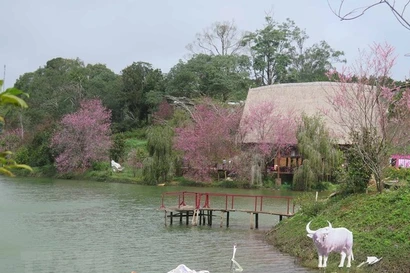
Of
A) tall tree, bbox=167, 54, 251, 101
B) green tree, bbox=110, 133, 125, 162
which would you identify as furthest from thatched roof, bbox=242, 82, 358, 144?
green tree, bbox=110, 133, 125, 162

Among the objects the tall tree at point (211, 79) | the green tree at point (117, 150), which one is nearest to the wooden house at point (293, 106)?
the tall tree at point (211, 79)

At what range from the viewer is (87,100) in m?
51.6

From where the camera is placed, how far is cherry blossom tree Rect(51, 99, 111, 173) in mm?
45688

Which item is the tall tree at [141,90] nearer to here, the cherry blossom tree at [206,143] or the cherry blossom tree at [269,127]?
the cherry blossom tree at [206,143]

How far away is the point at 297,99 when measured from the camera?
43594mm

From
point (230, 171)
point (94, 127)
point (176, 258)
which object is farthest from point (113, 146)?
point (176, 258)

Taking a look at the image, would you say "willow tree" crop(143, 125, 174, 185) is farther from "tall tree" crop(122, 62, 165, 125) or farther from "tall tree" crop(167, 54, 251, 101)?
"tall tree" crop(122, 62, 165, 125)

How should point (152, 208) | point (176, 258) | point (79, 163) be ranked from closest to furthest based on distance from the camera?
1. point (176, 258)
2. point (152, 208)
3. point (79, 163)

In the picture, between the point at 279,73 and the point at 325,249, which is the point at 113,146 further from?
the point at 325,249

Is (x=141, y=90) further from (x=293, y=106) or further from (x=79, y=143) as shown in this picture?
(x=293, y=106)

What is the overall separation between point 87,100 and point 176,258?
3692 centimetres

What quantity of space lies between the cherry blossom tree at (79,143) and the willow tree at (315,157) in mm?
17583

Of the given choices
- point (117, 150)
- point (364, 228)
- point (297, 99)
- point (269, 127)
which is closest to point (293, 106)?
point (297, 99)

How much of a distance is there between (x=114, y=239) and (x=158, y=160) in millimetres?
20108
